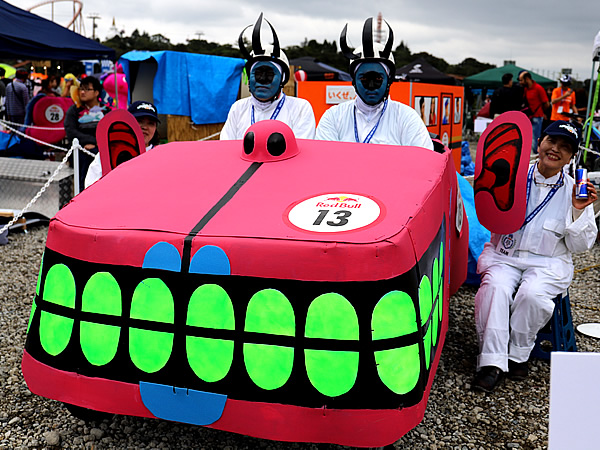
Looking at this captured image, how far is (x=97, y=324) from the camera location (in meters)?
2.03

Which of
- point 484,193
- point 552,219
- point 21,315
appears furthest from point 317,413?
point 21,315

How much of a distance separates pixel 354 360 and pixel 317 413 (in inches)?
8.1

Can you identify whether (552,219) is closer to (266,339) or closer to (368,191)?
(368,191)

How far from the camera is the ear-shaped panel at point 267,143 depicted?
8.26 feet

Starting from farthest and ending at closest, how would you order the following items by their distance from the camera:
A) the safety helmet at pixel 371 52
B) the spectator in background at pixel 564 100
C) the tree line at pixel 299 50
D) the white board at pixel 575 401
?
the tree line at pixel 299 50, the spectator in background at pixel 564 100, the safety helmet at pixel 371 52, the white board at pixel 575 401

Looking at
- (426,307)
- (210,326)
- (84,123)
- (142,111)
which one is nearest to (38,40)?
(84,123)

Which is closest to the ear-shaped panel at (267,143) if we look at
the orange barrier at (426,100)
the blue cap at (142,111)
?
the blue cap at (142,111)

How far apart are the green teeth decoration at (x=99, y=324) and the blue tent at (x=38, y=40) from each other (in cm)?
691

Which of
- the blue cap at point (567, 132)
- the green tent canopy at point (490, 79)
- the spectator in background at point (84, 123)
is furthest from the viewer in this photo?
the green tent canopy at point (490, 79)

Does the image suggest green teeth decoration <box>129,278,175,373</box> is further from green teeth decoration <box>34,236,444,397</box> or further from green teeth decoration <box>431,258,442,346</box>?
green teeth decoration <box>431,258,442,346</box>

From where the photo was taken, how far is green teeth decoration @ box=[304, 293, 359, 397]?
5.93 feet

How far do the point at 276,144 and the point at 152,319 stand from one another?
95 centimetres

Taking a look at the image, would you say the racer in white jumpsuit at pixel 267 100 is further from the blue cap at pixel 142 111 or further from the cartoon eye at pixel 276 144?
the cartoon eye at pixel 276 144

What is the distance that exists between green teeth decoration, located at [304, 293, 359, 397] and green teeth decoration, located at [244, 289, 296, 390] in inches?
2.5
